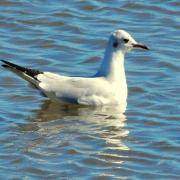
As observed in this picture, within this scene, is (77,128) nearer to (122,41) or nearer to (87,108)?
(87,108)

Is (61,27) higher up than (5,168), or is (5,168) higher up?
(61,27)

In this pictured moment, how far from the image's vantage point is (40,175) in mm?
8547

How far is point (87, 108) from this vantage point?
1098 cm

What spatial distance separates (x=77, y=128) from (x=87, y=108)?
0.89 metres

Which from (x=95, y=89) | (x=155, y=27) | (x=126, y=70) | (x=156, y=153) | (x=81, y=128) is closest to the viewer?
(x=156, y=153)

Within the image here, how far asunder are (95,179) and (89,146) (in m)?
0.97

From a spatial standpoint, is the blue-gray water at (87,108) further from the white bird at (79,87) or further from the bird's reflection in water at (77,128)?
the white bird at (79,87)

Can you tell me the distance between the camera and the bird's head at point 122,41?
1122cm

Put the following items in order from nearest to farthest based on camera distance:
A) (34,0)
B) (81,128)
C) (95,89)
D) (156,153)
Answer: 1. (156,153)
2. (81,128)
3. (95,89)
4. (34,0)

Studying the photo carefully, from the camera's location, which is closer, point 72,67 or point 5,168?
point 5,168

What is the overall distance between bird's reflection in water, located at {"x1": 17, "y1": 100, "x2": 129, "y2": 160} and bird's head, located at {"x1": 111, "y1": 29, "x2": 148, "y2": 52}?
2.49 ft

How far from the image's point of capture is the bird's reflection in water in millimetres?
9484

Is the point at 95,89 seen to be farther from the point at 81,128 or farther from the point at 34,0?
the point at 34,0

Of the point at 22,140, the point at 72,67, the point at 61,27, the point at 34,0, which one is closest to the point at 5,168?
the point at 22,140
